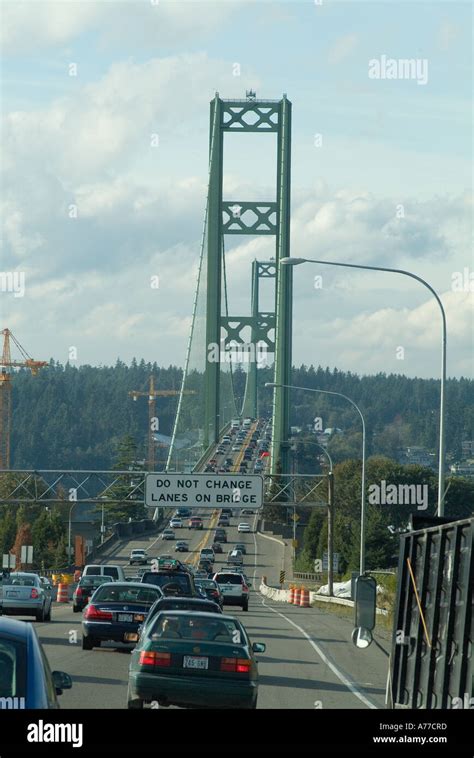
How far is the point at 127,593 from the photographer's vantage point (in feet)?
77.7

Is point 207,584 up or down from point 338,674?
down

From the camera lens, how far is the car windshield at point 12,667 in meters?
7.52

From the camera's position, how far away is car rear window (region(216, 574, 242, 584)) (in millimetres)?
47219

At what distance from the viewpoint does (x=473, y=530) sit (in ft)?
24.1

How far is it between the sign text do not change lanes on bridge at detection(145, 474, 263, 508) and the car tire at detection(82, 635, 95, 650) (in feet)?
72.5

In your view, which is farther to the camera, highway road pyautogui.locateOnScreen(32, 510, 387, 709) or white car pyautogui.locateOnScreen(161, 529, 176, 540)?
white car pyautogui.locateOnScreen(161, 529, 176, 540)

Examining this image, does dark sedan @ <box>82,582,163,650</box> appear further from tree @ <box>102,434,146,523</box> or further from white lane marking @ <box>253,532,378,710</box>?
tree @ <box>102,434,146,523</box>

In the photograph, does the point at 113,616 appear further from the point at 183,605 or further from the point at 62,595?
the point at 62,595

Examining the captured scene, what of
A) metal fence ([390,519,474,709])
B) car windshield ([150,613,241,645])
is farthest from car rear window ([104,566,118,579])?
metal fence ([390,519,474,709])

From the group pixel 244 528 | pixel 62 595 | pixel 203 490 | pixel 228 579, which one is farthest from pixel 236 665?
pixel 244 528

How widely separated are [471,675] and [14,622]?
8.66 ft

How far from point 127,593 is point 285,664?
310 centimetres
